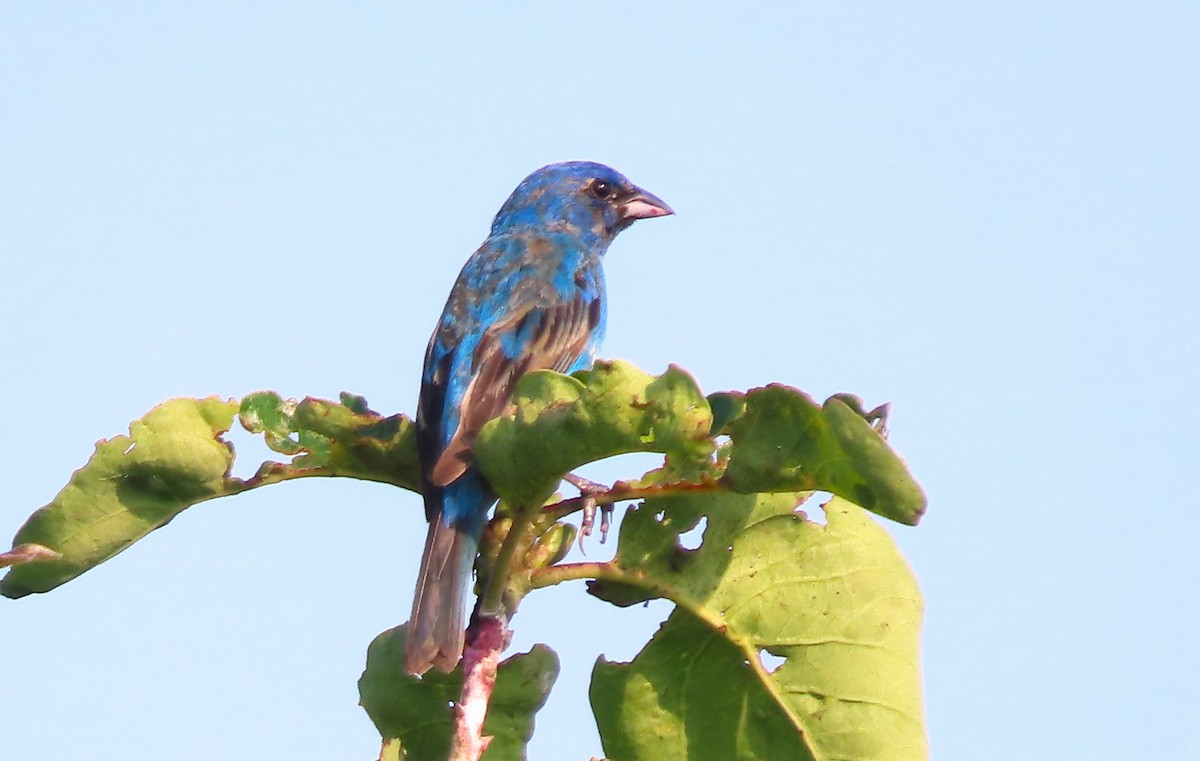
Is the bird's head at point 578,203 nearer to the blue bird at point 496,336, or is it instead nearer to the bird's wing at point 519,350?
the blue bird at point 496,336

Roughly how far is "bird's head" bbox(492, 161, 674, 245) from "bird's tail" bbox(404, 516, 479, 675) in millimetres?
4118

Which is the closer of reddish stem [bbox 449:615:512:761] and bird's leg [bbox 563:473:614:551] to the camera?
reddish stem [bbox 449:615:512:761]

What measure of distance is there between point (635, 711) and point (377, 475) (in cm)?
86

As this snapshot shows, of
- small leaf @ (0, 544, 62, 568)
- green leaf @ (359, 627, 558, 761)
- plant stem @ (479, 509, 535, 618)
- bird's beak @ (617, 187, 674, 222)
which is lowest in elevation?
green leaf @ (359, 627, 558, 761)

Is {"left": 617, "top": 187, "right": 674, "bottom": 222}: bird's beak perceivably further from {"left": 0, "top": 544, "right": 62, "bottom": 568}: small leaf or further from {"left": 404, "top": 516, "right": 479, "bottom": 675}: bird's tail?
{"left": 0, "top": 544, "right": 62, "bottom": 568}: small leaf

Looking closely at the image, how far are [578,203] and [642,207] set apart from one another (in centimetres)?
38

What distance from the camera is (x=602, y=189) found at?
8.38 m

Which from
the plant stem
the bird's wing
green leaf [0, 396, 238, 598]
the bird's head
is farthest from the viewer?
the bird's head

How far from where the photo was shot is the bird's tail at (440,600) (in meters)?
3.54

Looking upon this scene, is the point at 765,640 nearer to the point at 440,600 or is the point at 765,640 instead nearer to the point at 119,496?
the point at 440,600

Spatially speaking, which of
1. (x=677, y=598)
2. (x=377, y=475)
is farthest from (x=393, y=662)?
(x=677, y=598)

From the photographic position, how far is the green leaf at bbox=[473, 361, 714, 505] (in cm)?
285

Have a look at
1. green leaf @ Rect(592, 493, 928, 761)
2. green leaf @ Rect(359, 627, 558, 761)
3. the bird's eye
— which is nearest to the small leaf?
green leaf @ Rect(359, 627, 558, 761)

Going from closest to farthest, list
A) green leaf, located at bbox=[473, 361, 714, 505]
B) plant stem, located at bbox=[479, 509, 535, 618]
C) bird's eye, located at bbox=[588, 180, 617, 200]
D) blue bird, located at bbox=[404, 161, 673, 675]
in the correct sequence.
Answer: green leaf, located at bbox=[473, 361, 714, 505]
plant stem, located at bbox=[479, 509, 535, 618]
blue bird, located at bbox=[404, 161, 673, 675]
bird's eye, located at bbox=[588, 180, 617, 200]
